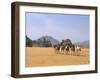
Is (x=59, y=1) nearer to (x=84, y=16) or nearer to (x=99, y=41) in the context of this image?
(x=84, y=16)

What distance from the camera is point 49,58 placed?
205cm

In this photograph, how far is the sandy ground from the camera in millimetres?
1972

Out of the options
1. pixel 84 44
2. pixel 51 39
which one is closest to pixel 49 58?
pixel 51 39

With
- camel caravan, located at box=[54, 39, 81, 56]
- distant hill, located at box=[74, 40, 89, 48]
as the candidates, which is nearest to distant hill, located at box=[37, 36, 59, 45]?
camel caravan, located at box=[54, 39, 81, 56]

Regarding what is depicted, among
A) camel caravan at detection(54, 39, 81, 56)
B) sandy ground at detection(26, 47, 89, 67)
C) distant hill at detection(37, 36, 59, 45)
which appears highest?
distant hill at detection(37, 36, 59, 45)

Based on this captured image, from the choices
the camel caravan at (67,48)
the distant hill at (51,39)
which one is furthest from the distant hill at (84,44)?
the distant hill at (51,39)

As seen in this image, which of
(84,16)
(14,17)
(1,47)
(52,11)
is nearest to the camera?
(1,47)

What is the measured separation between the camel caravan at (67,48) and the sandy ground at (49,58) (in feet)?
0.09

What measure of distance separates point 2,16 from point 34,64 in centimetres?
49

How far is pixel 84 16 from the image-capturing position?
7.21 ft

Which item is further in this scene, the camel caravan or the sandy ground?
the camel caravan

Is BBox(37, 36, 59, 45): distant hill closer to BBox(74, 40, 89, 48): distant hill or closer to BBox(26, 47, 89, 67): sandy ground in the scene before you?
BBox(26, 47, 89, 67): sandy ground

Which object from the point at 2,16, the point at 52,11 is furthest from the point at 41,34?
the point at 2,16

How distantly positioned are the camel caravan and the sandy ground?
0.03 metres
